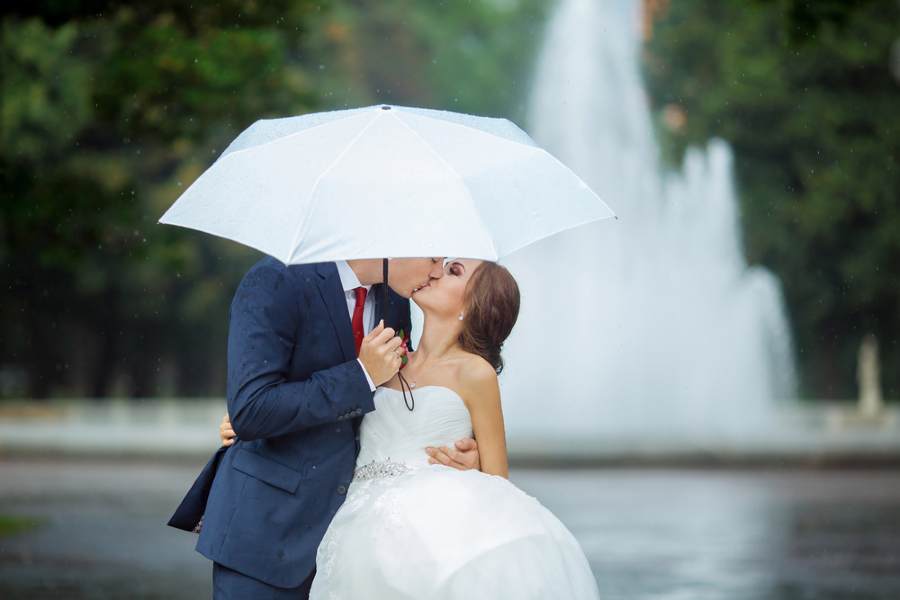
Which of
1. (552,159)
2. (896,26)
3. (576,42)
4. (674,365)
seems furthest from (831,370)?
(552,159)

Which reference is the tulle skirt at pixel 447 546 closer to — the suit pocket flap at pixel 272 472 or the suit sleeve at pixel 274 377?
the suit pocket flap at pixel 272 472

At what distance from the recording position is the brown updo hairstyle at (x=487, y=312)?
15.9 feet

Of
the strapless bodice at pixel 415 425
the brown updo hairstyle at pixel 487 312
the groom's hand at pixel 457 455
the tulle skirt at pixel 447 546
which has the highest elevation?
the brown updo hairstyle at pixel 487 312

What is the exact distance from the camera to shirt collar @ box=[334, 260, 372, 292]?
4703mm

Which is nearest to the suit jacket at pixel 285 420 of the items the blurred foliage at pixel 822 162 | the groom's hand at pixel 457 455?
the groom's hand at pixel 457 455

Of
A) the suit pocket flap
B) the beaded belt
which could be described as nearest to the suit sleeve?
the suit pocket flap

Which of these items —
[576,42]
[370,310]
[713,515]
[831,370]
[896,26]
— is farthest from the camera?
[831,370]

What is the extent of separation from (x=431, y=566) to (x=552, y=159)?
4.54 ft

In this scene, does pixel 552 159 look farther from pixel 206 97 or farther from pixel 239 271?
pixel 239 271

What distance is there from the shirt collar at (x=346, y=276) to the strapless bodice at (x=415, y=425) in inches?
12.8

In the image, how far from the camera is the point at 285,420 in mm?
4371

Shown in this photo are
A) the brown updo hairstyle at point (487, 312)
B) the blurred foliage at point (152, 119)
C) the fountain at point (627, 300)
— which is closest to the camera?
the brown updo hairstyle at point (487, 312)

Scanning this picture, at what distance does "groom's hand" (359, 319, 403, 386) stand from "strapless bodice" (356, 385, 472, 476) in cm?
21

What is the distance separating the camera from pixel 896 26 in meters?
41.6
